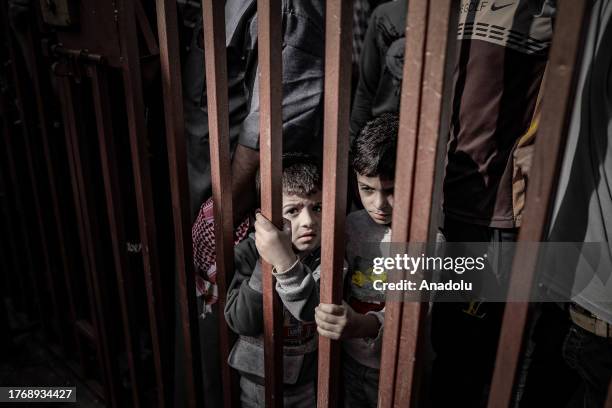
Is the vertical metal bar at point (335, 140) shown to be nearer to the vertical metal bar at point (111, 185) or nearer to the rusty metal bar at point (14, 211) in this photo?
the vertical metal bar at point (111, 185)

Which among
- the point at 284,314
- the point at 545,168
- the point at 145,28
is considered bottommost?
the point at 284,314

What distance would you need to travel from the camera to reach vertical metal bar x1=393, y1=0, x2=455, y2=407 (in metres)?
0.66

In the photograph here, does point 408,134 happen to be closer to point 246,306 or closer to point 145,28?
point 246,306

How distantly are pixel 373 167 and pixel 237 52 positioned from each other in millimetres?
508

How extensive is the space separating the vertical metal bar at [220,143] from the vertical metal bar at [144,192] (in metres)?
0.18

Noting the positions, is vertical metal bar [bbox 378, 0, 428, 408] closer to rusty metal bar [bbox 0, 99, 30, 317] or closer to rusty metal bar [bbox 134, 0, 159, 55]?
rusty metal bar [bbox 134, 0, 159, 55]

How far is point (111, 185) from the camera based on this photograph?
1336 mm

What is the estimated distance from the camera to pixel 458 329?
55.8 inches

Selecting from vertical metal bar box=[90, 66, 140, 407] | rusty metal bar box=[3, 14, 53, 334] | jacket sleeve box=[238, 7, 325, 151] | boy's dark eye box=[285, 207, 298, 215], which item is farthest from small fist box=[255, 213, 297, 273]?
rusty metal bar box=[3, 14, 53, 334]

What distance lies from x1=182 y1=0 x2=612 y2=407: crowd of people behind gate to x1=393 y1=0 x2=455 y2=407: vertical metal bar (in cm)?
14

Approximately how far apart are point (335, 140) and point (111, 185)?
835 millimetres

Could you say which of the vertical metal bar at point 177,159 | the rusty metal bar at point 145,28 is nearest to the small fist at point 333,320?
the vertical metal bar at point 177,159

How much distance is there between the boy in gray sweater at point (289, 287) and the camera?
3.12 ft

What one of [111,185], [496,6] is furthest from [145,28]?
[496,6]
